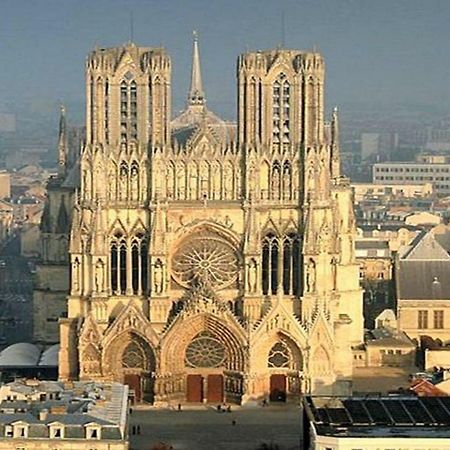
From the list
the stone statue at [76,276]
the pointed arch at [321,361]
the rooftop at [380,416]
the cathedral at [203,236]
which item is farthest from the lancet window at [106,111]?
the rooftop at [380,416]

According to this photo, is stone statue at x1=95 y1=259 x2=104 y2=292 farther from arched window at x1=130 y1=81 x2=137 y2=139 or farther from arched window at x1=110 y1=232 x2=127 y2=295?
arched window at x1=130 y1=81 x2=137 y2=139

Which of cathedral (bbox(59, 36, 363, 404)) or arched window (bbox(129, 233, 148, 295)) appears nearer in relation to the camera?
cathedral (bbox(59, 36, 363, 404))

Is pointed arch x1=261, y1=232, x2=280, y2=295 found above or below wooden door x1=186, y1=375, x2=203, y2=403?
above

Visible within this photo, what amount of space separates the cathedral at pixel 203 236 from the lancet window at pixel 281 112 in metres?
0.06

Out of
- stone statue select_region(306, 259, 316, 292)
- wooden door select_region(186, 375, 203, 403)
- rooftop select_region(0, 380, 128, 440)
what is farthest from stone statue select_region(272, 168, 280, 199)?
rooftop select_region(0, 380, 128, 440)

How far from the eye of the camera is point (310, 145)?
3329 inches

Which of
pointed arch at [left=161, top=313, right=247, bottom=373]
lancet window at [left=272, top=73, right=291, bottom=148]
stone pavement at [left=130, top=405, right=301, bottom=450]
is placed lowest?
stone pavement at [left=130, top=405, right=301, bottom=450]

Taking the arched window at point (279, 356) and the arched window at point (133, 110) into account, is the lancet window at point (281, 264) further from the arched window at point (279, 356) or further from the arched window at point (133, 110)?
the arched window at point (133, 110)

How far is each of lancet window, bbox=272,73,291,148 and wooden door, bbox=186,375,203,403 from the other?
13582 millimetres

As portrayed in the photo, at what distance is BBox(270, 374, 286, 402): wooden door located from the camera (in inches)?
3317

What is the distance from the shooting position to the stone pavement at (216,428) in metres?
76.2

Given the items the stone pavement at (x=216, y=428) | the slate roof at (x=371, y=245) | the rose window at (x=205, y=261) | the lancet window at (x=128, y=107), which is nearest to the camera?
the stone pavement at (x=216, y=428)

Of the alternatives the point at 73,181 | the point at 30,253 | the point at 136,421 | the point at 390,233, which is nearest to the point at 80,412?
the point at 136,421

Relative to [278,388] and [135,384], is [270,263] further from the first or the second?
[135,384]
